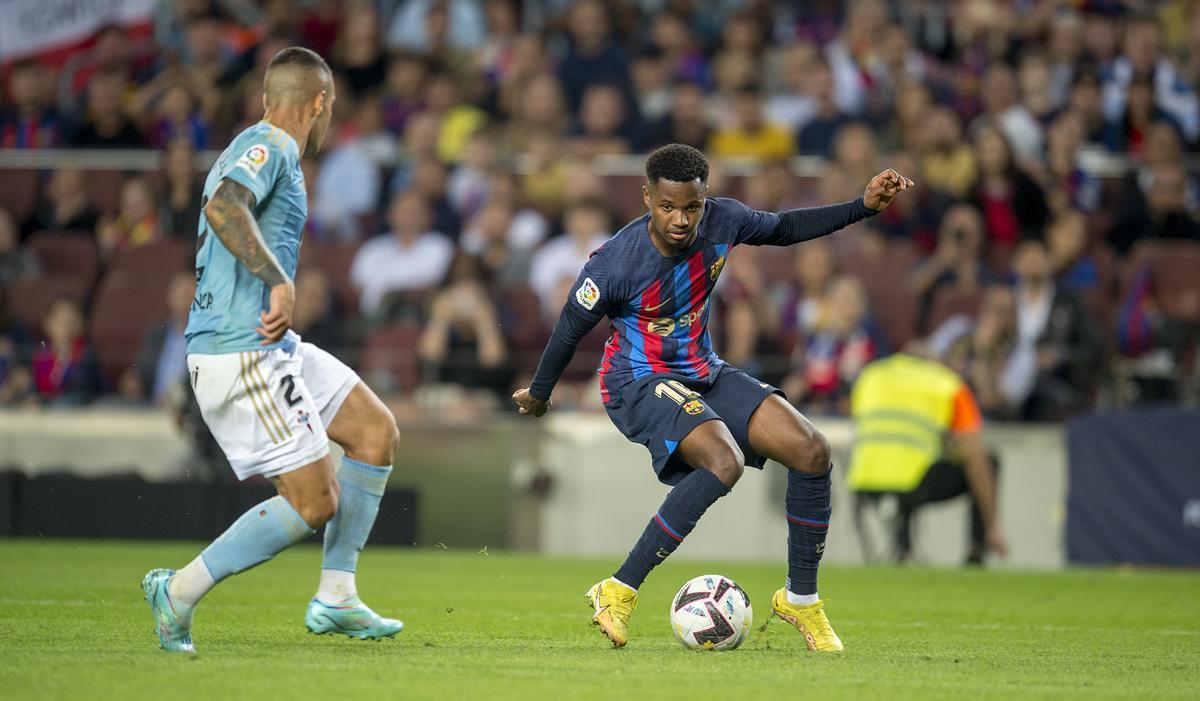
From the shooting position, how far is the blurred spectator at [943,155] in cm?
1460

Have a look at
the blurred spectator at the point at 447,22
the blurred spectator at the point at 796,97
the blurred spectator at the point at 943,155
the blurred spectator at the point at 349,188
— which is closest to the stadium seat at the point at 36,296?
the blurred spectator at the point at 349,188

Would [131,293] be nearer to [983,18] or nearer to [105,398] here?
[105,398]

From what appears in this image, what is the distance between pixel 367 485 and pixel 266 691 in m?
1.71

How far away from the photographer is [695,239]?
6.80m

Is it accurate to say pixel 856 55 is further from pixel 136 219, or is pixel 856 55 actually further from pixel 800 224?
pixel 800 224

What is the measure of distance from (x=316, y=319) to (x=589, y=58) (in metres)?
4.33

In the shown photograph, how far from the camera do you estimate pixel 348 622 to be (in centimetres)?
653

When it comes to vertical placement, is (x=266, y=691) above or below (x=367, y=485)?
below

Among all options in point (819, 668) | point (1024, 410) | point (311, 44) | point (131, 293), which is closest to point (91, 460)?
point (131, 293)

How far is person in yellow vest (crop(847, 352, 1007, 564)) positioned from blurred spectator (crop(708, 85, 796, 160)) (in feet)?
11.1

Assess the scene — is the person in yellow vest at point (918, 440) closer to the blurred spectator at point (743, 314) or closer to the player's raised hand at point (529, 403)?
the blurred spectator at point (743, 314)

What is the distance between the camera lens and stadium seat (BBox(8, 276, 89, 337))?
14586 mm

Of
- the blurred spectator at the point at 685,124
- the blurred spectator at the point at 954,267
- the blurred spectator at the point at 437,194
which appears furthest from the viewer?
the blurred spectator at the point at 685,124

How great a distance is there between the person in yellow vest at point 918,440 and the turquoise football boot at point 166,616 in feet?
24.9
